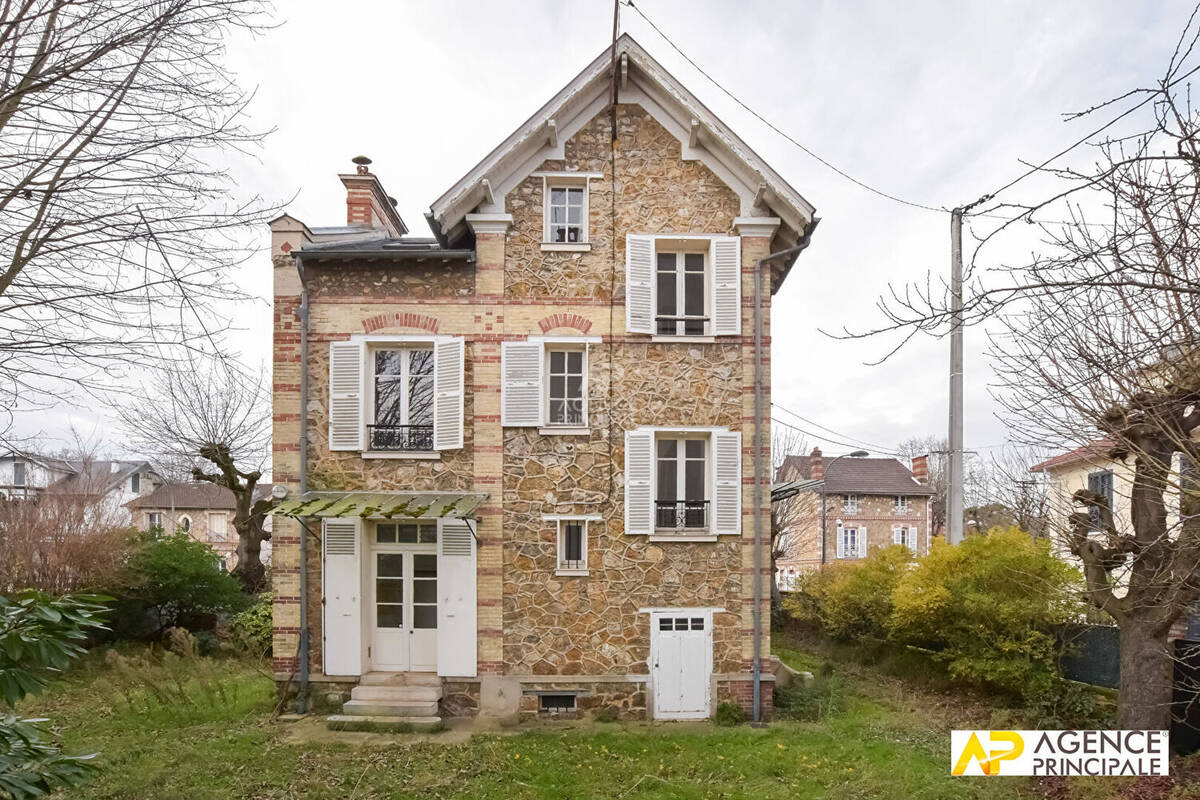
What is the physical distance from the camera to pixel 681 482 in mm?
11641

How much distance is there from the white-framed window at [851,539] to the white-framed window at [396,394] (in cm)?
2915

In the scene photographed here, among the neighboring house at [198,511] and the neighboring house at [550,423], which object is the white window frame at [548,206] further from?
the neighboring house at [198,511]

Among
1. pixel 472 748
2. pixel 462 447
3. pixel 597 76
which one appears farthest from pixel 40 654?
pixel 597 76

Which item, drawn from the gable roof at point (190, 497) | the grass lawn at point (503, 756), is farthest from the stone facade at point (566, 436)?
the gable roof at point (190, 497)

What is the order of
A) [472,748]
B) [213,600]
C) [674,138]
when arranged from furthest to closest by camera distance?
1. [213,600]
2. [674,138]
3. [472,748]

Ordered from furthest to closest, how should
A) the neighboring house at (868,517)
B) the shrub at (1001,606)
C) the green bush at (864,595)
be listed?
the neighboring house at (868,517)
the green bush at (864,595)
the shrub at (1001,606)

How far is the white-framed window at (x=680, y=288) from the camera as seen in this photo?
1154cm

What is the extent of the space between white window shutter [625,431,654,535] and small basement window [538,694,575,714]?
281 centimetres

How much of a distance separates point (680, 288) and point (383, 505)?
5.99 meters

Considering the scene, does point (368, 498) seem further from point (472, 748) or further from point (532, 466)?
point (472, 748)

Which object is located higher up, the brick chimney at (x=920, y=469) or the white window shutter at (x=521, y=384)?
the white window shutter at (x=521, y=384)

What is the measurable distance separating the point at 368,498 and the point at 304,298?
3.48 meters

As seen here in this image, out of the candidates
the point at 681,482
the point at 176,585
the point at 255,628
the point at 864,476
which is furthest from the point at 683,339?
the point at 864,476

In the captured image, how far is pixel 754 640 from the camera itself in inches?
442
